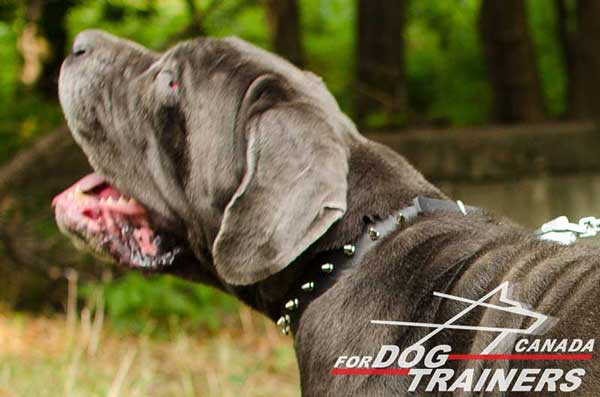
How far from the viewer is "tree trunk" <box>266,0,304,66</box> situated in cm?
842

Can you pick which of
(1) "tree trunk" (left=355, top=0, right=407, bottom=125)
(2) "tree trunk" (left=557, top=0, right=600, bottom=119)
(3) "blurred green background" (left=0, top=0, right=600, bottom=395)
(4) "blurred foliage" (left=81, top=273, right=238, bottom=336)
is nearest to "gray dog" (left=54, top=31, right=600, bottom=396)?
(3) "blurred green background" (left=0, top=0, right=600, bottom=395)

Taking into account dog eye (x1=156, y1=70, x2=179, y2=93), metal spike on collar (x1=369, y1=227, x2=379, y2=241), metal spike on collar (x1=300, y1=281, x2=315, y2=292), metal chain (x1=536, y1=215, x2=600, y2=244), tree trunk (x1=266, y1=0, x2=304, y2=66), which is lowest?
tree trunk (x1=266, y1=0, x2=304, y2=66)

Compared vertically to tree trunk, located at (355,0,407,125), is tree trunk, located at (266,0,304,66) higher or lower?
higher

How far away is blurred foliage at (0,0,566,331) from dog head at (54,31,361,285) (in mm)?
2868

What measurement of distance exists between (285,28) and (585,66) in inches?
108

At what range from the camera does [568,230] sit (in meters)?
3.43

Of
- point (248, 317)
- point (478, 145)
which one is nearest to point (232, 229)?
point (248, 317)

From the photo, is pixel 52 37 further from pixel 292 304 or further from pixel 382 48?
pixel 292 304

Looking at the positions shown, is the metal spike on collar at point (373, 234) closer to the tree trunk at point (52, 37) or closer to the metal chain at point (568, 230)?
the metal chain at point (568, 230)

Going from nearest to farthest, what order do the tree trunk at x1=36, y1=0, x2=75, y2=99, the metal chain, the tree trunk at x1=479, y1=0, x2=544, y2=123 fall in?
1. the metal chain
2. the tree trunk at x1=36, y1=0, x2=75, y2=99
3. the tree trunk at x1=479, y1=0, x2=544, y2=123

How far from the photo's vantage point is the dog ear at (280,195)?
10.3 ft

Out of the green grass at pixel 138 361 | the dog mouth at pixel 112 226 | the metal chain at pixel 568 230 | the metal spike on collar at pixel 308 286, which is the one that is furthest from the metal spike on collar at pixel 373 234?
the green grass at pixel 138 361

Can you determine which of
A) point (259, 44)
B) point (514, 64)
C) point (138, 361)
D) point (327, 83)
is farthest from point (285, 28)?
point (138, 361)

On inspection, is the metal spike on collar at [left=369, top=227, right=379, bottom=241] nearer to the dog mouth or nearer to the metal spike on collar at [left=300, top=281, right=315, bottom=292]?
the metal spike on collar at [left=300, top=281, right=315, bottom=292]
